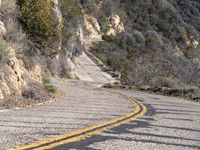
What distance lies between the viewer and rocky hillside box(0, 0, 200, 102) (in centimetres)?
1961

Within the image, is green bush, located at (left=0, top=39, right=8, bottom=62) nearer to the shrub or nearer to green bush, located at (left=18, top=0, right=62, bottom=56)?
green bush, located at (left=18, top=0, right=62, bottom=56)

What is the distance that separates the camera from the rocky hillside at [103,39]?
1961cm

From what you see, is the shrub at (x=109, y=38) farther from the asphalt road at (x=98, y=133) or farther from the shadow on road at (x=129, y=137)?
the shadow on road at (x=129, y=137)

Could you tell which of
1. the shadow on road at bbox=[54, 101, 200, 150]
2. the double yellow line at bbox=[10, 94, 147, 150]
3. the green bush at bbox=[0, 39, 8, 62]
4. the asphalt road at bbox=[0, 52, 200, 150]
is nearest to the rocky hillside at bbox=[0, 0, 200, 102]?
the green bush at bbox=[0, 39, 8, 62]

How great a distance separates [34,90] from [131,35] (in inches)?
2856

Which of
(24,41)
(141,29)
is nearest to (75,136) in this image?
(24,41)

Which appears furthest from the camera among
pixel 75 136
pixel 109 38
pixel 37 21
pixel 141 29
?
pixel 141 29

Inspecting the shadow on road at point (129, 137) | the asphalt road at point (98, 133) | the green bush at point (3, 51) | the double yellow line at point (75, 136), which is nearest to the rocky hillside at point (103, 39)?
the green bush at point (3, 51)

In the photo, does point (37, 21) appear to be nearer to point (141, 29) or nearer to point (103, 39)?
point (103, 39)

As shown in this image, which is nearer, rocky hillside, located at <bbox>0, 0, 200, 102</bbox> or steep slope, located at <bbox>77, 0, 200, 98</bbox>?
rocky hillside, located at <bbox>0, 0, 200, 102</bbox>

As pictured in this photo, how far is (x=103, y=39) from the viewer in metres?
84.0

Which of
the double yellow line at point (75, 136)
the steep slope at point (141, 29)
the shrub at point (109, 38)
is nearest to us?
the double yellow line at point (75, 136)

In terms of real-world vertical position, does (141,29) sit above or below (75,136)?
above

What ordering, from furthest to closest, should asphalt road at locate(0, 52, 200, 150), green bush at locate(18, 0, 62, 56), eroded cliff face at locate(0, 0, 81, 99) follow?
green bush at locate(18, 0, 62, 56) < eroded cliff face at locate(0, 0, 81, 99) < asphalt road at locate(0, 52, 200, 150)
